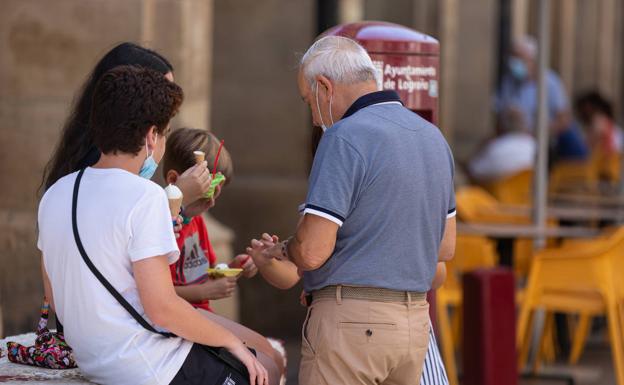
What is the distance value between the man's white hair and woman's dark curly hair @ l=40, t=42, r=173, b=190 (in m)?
0.53

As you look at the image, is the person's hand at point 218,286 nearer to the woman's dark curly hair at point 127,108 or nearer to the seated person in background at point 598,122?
the woman's dark curly hair at point 127,108

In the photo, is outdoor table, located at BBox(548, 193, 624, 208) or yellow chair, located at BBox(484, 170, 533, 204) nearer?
outdoor table, located at BBox(548, 193, 624, 208)

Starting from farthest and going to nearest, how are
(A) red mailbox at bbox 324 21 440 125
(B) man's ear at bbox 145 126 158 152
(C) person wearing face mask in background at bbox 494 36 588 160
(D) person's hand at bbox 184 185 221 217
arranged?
1. (C) person wearing face mask in background at bbox 494 36 588 160
2. (A) red mailbox at bbox 324 21 440 125
3. (D) person's hand at bbox 184 185 221 217
4. (B) man's ear at bbox 145 126 158 152

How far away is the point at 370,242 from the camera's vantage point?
3797mm

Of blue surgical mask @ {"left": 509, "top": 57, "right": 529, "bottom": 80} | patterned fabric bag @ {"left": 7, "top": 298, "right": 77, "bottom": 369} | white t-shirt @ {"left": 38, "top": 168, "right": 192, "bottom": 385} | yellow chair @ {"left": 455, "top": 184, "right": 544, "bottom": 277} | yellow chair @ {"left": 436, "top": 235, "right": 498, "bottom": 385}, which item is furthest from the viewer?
blue surgical mask @ {"left": 509, "top": 57, "right": 529, "bottom": 80}

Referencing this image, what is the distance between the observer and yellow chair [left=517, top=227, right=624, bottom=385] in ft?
24.1

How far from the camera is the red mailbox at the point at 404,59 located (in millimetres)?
4566

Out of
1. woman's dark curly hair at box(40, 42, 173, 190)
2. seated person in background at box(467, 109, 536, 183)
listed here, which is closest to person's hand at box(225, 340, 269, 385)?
woman's dark curly hair at box(40, 42, 173, 190)

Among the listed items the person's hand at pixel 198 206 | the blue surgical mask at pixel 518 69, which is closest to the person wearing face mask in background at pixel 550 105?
the blue surgical mask at pixel 518 69

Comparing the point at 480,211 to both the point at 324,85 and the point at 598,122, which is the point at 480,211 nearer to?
the point at 598,122

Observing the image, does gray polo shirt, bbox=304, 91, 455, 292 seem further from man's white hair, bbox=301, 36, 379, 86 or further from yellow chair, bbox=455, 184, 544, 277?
yellow chair, bbox=455, 184, 544, 277

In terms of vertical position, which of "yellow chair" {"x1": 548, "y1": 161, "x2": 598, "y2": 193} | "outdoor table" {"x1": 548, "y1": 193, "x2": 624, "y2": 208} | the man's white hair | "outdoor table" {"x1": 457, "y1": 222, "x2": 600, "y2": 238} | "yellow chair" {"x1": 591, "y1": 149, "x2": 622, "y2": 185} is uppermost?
the man's white hair

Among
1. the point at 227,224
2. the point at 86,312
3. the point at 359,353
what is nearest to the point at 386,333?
the point at 359,353

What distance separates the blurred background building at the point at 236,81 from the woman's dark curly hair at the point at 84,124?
54 centimetres
